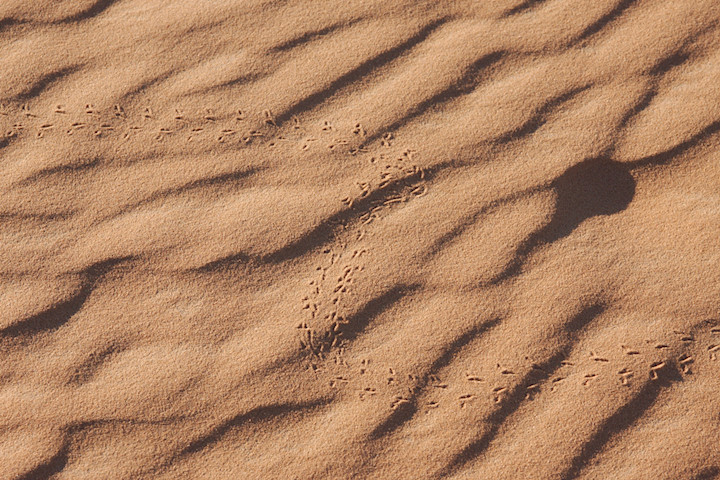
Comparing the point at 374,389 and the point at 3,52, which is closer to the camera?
the point at 374,389

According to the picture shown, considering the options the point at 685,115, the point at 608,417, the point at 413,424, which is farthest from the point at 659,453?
the point at 685,115

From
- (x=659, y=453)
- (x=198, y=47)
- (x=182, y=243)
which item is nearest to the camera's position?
(x=659, y=453)

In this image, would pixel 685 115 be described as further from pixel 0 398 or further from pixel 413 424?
pixel 0 398

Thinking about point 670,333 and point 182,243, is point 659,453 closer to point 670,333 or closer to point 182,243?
point 670,333

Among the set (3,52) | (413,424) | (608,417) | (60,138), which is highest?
(3,52)

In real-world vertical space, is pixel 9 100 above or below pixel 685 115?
above

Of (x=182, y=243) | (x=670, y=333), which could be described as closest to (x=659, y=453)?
(x=670, y=333)

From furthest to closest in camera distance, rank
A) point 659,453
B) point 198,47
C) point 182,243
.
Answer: point 198,47 < point 182,243 < point 659,453
